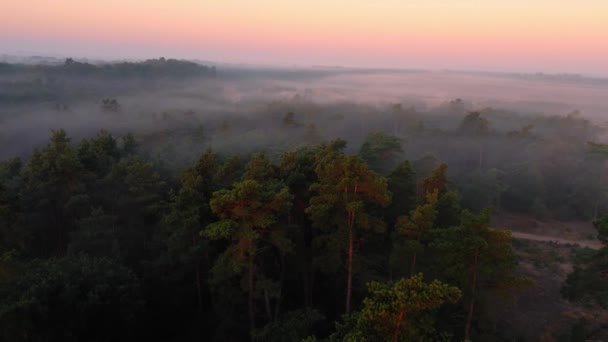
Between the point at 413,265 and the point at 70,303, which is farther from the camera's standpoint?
the point at 413,265

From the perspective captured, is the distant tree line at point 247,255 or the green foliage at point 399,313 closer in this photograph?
the green foliage at point 399,313

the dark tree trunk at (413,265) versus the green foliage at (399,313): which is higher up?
the green foliage at (399,313)

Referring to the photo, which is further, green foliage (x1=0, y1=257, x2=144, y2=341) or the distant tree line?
the distant tree line

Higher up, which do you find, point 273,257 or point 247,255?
point 247,255

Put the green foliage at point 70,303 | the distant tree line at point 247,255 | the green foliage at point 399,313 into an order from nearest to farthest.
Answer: the green foliage at point 399,313, the green foliage at point 70,303, the distant tree line at point 247,255

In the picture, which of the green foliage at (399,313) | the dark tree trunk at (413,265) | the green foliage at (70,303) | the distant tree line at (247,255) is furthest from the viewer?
the dark tree trunk at (413,265)

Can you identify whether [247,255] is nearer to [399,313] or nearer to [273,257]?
[273,257]

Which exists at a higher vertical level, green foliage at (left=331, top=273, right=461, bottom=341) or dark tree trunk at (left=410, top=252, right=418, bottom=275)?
green foliage at (left=331, top=273, right=461, bottom=341)

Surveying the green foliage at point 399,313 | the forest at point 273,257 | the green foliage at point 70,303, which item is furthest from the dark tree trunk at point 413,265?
the green foliage at point 70,303

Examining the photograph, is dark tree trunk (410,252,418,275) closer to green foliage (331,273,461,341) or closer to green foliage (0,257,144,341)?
green foliage (331,273,461,341)

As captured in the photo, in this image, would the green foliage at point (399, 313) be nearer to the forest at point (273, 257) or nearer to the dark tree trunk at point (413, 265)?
the forest at point (273, 257)

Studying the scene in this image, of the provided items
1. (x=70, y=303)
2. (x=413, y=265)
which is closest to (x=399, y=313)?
(x=413, y=265)

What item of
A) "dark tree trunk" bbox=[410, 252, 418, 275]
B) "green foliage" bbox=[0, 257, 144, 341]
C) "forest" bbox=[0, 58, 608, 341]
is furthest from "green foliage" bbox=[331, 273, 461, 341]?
"green foliage" bbox=[0, 257, 144, 341]
